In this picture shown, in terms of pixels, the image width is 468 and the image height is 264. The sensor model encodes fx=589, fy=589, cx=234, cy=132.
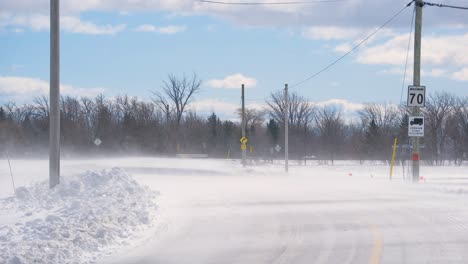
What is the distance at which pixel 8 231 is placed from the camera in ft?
32.1

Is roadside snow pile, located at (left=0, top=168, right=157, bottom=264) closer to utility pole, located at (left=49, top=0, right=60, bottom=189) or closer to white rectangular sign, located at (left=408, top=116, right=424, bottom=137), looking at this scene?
utility pole, located at (left=49, top=0, right=60, bottom=189)

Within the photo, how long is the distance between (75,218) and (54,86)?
5.82 m

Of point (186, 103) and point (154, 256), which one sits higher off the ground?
point (186, 103)

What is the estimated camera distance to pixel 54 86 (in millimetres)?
15508

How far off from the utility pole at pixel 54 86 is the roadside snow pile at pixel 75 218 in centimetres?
81

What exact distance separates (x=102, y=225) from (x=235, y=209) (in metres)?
5.06

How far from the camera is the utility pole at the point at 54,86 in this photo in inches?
605

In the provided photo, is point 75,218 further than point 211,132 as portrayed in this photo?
No

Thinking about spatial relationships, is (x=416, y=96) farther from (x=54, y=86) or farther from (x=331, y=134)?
(x=331, y=134)

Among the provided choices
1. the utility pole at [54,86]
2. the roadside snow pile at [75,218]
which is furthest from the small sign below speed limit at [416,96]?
the utility pole at [54,86]

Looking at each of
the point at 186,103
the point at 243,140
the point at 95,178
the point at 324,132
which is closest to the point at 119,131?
the point at 186,103

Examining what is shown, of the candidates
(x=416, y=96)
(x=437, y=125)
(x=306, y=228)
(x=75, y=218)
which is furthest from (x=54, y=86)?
(x=437, y=125)

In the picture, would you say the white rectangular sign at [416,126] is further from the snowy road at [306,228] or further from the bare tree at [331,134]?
the bare tree at [331,134]

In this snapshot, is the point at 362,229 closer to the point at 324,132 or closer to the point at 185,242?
the point at 185,242
